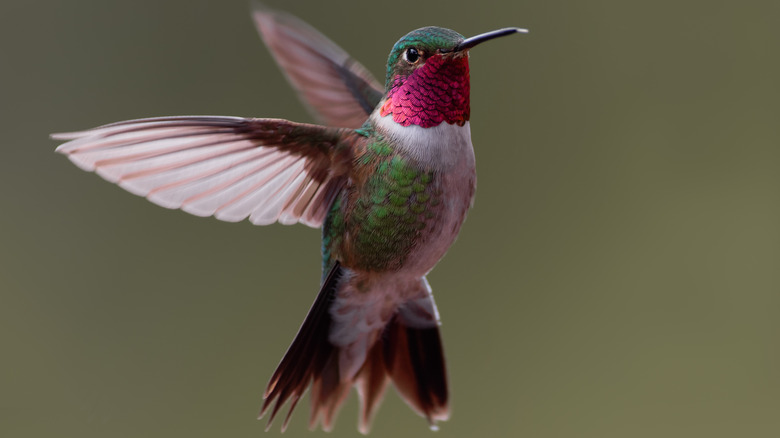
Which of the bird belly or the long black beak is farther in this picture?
the bird belly

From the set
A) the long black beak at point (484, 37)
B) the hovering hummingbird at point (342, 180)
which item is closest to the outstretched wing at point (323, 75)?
the hovering hummingbird at point (342, 180)

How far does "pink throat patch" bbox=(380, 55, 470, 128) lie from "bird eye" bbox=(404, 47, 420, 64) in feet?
0.04

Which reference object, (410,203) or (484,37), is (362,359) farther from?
(484,37)

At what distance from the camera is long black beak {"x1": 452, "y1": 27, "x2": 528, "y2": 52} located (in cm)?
71

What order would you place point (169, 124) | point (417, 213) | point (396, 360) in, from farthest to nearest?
point (396, 360)
point (417, 213)
point (169, 124)

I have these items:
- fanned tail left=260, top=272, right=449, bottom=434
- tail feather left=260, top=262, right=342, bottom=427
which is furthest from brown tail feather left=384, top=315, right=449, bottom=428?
tail feather left=260, top=262, right=342, bottom=427

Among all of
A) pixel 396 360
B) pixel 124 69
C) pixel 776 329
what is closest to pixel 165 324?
pixel 124 69

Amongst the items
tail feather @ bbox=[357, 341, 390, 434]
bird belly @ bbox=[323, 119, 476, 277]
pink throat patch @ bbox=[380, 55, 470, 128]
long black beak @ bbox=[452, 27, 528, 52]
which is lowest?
tail feather @ bbox=[357, 341, 390, 434]

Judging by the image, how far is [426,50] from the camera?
0.85 meters

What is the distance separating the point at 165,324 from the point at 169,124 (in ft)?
4.99

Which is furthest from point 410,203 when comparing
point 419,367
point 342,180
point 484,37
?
point 419,367

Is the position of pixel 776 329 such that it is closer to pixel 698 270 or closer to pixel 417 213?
pixel 698 270

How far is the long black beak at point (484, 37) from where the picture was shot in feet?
2.34

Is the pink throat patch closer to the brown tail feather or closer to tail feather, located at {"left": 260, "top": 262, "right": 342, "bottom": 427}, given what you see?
tail feather, located at {"left": 260, "top": 262, "right": 342, "bottom": 427}
